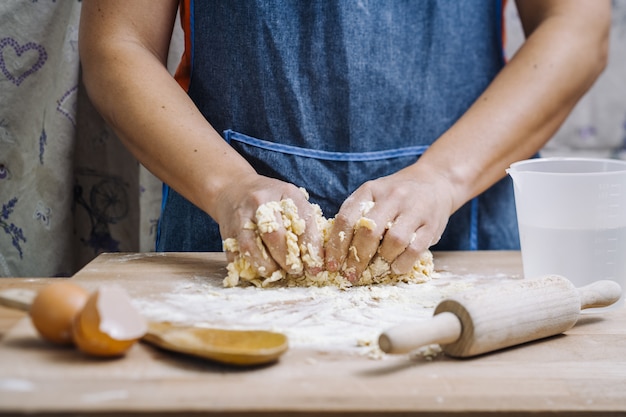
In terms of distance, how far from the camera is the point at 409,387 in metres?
0.70

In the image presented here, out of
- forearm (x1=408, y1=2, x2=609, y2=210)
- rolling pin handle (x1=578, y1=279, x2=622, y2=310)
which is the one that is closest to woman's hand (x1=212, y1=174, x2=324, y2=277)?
forearm (x1=408, y1=2, x2=609, y2=210)

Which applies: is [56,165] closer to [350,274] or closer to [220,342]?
[350,274]

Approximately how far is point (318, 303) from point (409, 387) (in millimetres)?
312

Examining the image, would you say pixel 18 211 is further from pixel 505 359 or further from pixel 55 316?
pixel 505 359

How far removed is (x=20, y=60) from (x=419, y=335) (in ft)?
3.97

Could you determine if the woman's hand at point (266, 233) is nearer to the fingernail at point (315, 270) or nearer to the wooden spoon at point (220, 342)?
the fingernail at point (315, 270)

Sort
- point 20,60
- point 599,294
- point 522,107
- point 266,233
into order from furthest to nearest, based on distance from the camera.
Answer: point 20,60 → point 522,107 → point 266,233 → point 599,294

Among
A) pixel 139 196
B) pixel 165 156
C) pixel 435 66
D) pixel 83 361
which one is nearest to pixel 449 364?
pixel 83 361

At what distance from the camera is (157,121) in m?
1.20

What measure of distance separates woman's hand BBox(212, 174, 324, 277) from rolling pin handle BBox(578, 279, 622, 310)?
377mm

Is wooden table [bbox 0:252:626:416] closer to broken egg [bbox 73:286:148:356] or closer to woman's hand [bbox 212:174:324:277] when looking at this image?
broken egg [bbox 73:286:148:356]

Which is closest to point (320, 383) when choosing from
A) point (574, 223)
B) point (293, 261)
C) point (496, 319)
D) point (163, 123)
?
point (496, 319)

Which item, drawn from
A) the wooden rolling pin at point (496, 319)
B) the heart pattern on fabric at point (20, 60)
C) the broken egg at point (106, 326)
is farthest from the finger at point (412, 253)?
the heart pattern on fabric at point (20, 60)

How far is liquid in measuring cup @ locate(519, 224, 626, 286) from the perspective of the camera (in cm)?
99
